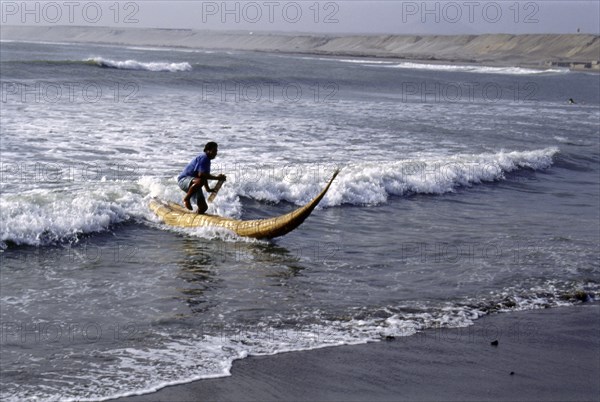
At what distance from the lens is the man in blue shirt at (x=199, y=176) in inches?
495

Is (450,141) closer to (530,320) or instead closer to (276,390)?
(530,320)

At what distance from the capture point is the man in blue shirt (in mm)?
12578

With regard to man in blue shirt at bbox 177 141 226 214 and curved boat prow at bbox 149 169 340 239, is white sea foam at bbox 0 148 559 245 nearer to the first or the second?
curved boat prow at bbox 149 169 340 239

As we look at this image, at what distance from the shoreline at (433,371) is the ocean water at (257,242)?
29 centimetres

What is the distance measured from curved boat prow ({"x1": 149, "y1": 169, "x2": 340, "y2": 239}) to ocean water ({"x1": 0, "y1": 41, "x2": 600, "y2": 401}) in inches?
6.7

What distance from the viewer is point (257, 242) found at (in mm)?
12398

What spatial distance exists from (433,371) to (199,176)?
613 centimetres

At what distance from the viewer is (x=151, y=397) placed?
6.81m

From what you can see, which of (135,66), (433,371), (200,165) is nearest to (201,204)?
(200,165)

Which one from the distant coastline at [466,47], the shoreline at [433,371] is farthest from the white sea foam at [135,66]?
the distant coastline at [466,47]

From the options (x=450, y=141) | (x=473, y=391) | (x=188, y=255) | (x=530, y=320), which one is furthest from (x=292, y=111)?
(x=473, y=391)

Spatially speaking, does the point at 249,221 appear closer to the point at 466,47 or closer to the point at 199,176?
the point at 199,176

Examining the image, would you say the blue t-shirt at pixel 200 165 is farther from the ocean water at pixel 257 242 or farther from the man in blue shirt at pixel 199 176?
the ocean water at pixel 257 242

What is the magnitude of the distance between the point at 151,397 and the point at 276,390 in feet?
3.44
